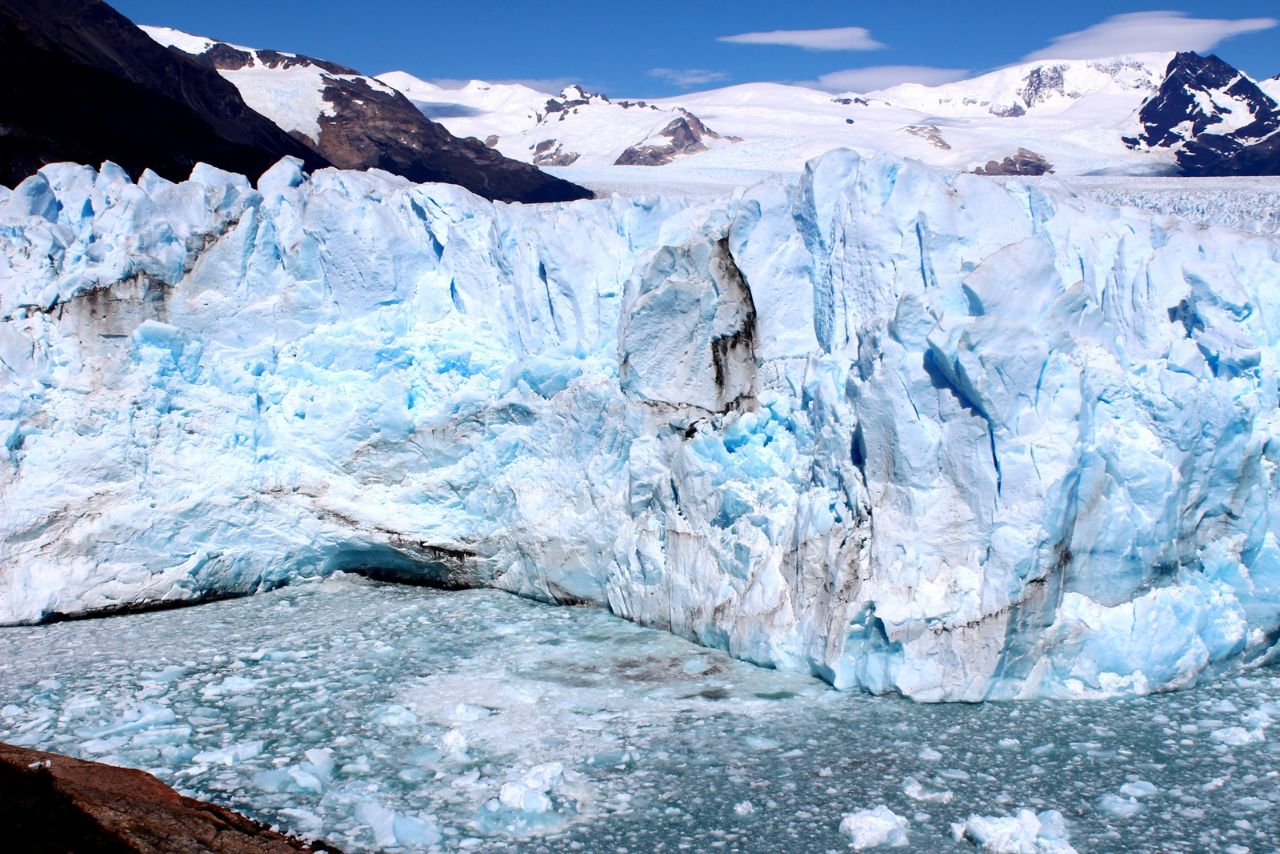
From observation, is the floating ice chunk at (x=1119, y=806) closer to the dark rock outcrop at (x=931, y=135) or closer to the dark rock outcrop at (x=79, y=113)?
the dark rock outcrop at (x=79, y=113)

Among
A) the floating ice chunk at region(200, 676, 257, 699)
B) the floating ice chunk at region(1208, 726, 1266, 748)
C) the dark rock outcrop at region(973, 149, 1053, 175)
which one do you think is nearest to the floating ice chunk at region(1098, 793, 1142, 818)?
the floating ice chunk at region(1208, 726, 1266, 748)

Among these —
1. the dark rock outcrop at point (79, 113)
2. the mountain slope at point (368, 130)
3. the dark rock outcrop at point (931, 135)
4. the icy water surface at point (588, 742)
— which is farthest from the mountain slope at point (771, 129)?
the icy water surface at point (588, 742)

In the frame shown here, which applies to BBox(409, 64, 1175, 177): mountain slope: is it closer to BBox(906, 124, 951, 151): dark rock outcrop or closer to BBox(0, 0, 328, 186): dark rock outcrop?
BBox(906, 124, 951, 151): dark rock outcrop

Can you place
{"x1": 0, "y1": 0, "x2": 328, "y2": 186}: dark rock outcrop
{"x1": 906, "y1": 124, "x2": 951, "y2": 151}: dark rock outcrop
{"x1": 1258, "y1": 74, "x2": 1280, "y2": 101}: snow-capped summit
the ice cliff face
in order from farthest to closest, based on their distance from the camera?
{"x1": 1258, "y1": 74, "x2": 1280, "y2": 101}: snow-capped summit, {"x1": 906, "y1": 124, "x2": 951, "y2": 151}: dark rock outcrop, {"x1": 0, "y1": 0, "x2": 328, "y2": 186}: dark rock outcrop, the ice cliff face

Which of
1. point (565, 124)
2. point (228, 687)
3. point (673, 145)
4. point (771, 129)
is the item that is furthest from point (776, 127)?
point (228, 687)

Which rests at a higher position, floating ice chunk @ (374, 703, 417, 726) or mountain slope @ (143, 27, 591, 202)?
mountain slope @ (143, 27, 591, 202)

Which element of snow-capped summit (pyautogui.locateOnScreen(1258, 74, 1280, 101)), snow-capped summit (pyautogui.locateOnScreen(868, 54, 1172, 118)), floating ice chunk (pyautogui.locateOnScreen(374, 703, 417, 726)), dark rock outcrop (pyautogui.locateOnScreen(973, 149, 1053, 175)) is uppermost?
snow-capped summit (pyautogui.locateOnScreen(868, 54, 1172, 118))
